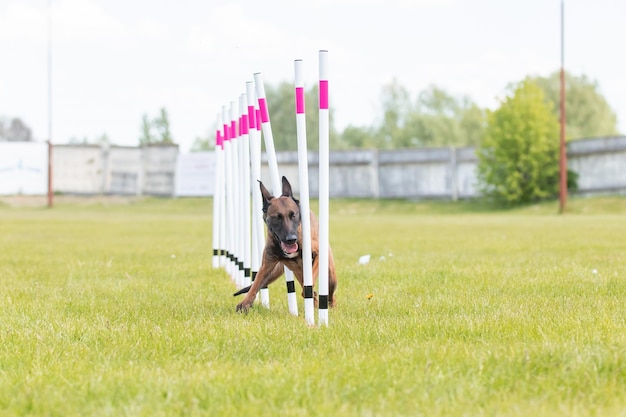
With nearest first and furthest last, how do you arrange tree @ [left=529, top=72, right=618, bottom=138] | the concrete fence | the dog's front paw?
the dog's front paw
the concrete fence
tree @ [left=529, top=72, right=618, bottom=138]

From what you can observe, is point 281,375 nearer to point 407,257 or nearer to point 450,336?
point 450,336

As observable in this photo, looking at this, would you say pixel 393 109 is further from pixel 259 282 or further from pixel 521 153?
pixel 259 282

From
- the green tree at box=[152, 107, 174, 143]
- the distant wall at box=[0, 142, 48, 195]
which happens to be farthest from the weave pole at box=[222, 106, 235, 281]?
the green tree at box=[152, 107, 174, 143]

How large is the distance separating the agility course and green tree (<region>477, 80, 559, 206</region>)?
38.7m

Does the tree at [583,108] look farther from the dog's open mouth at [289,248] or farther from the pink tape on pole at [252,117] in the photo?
the dog's open mouth at [289,248]

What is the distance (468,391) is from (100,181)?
5350 cm

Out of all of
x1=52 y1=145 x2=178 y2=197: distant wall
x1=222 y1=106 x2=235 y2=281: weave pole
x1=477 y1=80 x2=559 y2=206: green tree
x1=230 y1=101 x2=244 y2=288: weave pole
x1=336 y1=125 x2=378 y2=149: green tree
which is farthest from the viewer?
x1=336 y1=125 x2=378 y2=149: green tree

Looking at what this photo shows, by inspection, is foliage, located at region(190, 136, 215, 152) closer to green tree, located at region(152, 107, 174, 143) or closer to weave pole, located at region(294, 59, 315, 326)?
Result: green tree, located at region(152, 107, 174, 143)

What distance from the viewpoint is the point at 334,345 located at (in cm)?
483

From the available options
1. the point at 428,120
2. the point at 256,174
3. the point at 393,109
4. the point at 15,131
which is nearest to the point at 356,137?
the point at 393,109

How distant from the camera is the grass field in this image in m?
3.54

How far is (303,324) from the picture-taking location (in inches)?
225

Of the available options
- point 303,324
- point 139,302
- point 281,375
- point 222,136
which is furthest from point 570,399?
point 222,136

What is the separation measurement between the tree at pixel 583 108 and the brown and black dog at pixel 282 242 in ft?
221
